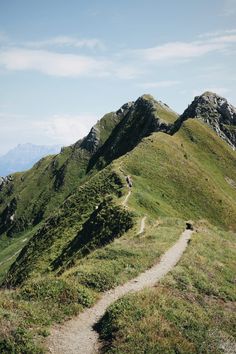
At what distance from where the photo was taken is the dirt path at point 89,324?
1881cm

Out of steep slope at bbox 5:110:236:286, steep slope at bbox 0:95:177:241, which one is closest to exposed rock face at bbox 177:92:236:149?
steep slope at bbox 0:95:177:241

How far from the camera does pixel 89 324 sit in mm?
21453

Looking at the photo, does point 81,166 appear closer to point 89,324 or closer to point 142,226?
point 142,226

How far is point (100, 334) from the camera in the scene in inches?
799

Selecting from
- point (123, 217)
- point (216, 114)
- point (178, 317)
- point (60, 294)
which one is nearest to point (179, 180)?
point (123, 217)

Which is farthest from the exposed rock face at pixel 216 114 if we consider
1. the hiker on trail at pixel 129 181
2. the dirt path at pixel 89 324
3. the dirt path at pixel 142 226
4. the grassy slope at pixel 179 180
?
the dirt path at pixel 89 324

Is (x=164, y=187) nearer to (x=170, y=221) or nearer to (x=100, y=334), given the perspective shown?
(x=170, y=221)

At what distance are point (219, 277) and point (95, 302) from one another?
10765 mm

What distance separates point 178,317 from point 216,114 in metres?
119

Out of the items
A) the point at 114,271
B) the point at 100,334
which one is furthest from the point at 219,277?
the point at 100,334

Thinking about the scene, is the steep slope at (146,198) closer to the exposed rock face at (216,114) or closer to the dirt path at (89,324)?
the dirt path at (89,324)

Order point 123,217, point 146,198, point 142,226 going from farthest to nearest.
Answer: point 146,198 < point 123,217 < point 142,226

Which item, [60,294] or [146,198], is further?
[146,198]

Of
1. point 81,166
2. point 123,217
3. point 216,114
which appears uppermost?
point 216,114
